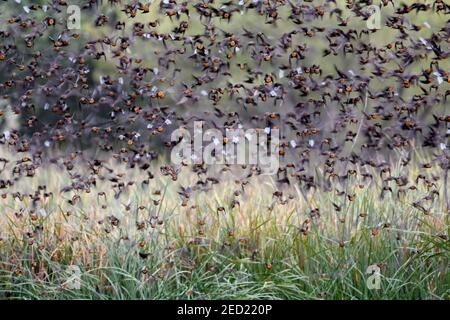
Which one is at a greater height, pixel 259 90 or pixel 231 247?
pixel 259 90

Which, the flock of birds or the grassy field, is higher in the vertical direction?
the flock of birds

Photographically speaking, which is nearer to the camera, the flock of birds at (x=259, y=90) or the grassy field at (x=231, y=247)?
the grassy field at (x=231, y=247)

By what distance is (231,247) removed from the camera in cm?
529

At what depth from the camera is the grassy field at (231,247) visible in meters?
5.05

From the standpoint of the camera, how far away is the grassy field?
199 inches

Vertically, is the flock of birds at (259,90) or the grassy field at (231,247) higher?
the flock of birds at (259,90)

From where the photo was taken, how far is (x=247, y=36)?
17.8ft

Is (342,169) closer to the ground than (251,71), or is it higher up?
closer to the ground

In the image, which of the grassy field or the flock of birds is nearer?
the grassy field

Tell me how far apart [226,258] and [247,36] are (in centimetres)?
148
